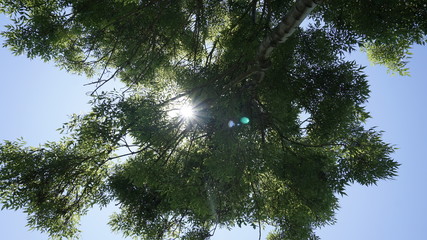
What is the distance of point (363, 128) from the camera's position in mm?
→ 5457

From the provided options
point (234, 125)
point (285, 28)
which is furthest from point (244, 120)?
point (285, 28)

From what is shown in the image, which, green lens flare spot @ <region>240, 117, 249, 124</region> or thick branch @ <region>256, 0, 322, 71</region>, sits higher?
thick branch @ <region>256, 0, 322, 71</region>

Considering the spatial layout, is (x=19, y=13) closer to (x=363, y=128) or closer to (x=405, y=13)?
(x=405, y=13)

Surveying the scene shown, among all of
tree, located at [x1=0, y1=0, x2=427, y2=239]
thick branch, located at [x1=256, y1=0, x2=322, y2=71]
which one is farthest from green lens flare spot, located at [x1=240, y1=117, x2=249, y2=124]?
thick branch, located at [x1=256, y1=0, x2=322, y2=71]

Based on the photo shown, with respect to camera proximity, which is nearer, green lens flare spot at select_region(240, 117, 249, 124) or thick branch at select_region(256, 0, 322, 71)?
thick branch at select_region(256, 0, 322, 71)

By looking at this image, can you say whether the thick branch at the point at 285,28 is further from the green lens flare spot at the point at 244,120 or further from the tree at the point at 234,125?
the green lens flare spot at the point at 244,120

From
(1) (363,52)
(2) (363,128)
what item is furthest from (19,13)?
(1) (363,52)

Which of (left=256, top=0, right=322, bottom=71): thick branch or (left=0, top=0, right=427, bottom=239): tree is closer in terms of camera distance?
(left=256, top=0, right=322, bottom=71): thick branch

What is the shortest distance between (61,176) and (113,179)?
1.46 metres

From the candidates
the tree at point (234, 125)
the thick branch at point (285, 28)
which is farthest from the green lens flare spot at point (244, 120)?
the thick branch at point (285, 28)

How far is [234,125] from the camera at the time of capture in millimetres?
4957

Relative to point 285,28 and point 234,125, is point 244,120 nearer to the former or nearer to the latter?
point 234,125

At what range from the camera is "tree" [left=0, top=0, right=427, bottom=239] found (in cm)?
469

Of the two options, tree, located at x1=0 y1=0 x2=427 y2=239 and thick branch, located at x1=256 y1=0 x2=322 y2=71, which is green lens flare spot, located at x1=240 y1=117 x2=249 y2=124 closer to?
tree, located at x1=0 y1=0 x2=427 y2=239
